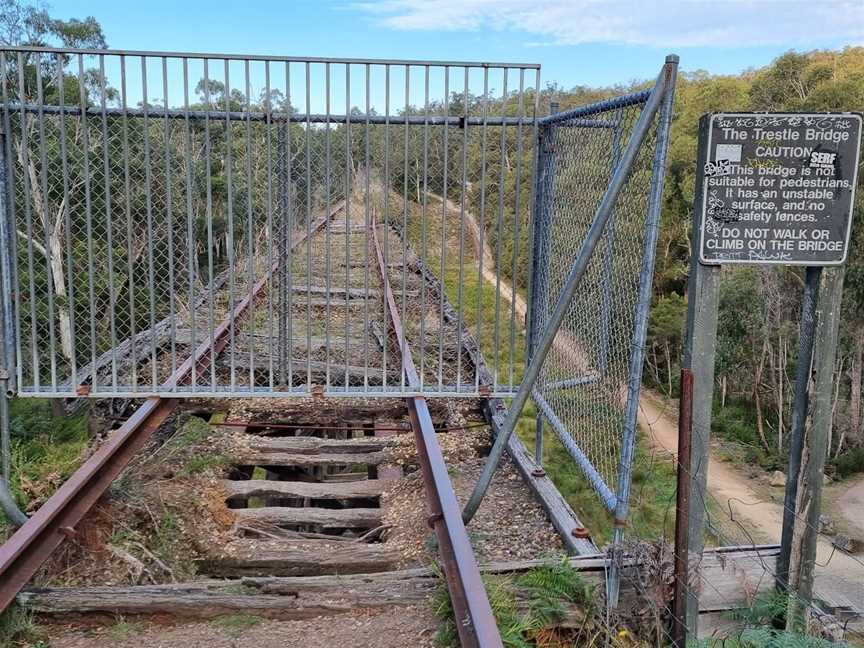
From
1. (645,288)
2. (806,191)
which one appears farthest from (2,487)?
(806,191)

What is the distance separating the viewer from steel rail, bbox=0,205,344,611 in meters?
3.40

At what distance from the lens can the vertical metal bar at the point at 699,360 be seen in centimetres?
348

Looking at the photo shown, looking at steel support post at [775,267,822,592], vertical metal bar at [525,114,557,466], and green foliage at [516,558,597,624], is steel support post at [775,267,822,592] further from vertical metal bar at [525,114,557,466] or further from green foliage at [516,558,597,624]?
vertical metal bar at [525,114,557,466]

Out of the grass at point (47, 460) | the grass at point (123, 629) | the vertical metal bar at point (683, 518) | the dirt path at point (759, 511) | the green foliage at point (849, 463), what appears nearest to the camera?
the grass at point (123, 629)

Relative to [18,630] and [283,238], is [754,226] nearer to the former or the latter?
[283,238]

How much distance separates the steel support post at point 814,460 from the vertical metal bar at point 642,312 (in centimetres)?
84

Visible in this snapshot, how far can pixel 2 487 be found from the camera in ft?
13.6

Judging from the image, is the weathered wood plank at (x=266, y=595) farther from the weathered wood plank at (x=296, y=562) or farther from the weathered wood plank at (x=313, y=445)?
the weathered wood plank at (x=313, y=445)

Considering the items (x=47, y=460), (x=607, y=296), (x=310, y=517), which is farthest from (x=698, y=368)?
(x=47, y=460)

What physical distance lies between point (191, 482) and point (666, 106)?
140 inches

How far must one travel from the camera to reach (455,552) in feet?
11.6

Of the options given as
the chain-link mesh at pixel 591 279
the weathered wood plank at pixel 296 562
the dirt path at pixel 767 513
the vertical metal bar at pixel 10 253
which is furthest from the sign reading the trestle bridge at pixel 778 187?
the dirt path at pixel 767 513

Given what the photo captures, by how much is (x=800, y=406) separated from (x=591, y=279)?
59.4 inches

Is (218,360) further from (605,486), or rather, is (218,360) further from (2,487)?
(605,486)
